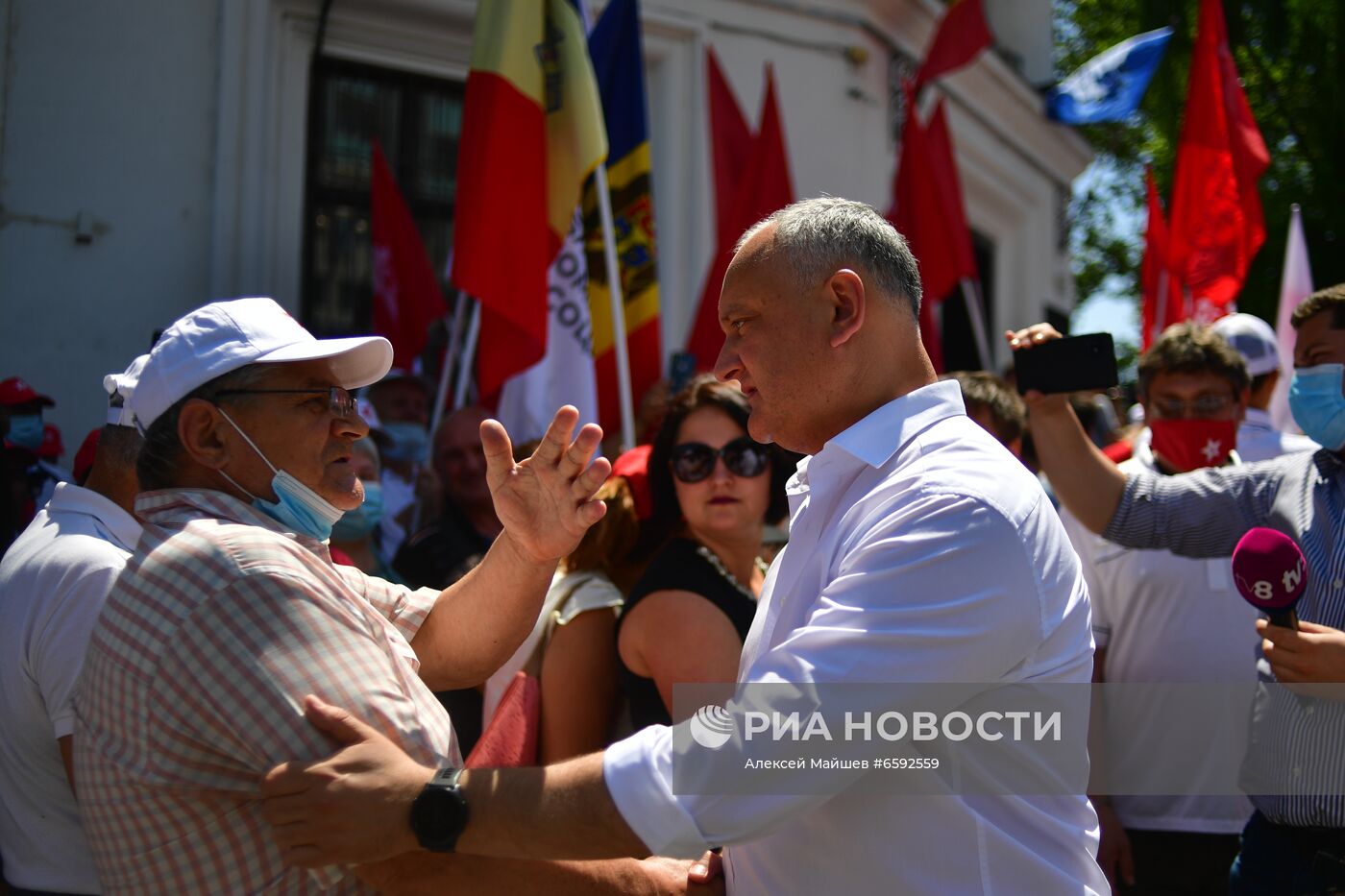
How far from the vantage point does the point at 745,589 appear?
3158mm

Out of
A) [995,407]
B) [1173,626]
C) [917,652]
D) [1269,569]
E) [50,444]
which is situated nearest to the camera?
[917,652]

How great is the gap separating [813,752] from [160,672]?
98 centimetres

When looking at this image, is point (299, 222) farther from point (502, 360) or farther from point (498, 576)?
point (498, 576)

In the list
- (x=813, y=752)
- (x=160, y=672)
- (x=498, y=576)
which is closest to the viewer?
(x=813, y=752)

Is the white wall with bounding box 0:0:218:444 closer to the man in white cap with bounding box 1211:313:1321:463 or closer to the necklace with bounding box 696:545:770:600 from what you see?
the necklace with bounding box 696:545:770:600

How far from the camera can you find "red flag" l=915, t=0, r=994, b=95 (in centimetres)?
901

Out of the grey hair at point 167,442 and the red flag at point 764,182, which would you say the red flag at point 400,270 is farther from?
the grey hair at point 167,442

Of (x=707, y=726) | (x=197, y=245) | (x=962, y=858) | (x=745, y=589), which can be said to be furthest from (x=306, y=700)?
(x=197, y=245)

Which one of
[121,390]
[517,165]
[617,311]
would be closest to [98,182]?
[517,165]

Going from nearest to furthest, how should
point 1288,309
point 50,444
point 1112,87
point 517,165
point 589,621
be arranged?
1. point 589,621
2. point 50,444
3. point 517,165
4. point 1288,309
5. point 1112,87

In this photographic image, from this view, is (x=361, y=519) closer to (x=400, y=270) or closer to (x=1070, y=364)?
(x=1070, y=364)

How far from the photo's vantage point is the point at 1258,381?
480 cm

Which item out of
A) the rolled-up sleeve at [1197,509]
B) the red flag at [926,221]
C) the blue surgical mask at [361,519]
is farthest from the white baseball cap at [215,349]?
the red flag at [926,221]

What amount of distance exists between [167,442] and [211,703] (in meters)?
0.58
